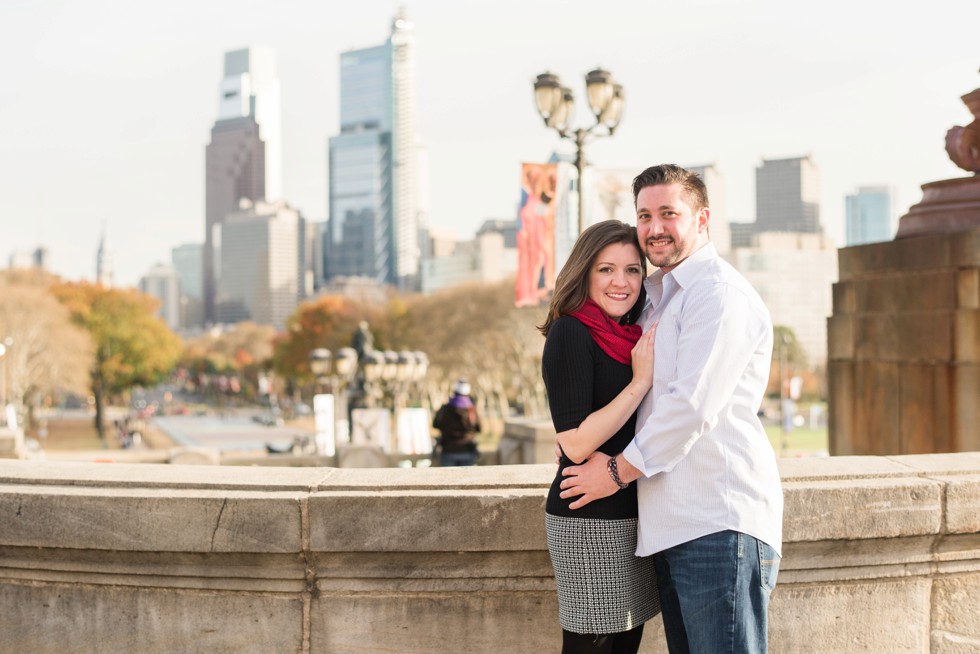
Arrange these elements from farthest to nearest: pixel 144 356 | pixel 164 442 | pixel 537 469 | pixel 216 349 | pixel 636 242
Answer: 1. pixel 216 349
2. pixel 144 356
3. pixel 164 442
4. pixel 537 469
5. pixel 636 242

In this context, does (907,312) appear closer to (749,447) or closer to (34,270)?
(749,447)

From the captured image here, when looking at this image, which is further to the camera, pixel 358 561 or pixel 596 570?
pixel 358 561

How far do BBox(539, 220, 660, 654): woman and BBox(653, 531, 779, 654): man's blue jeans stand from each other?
189 mm

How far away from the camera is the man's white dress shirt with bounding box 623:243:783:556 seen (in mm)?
2826

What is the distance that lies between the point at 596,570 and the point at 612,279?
3.00 ft

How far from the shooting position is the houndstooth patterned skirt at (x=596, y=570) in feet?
9.94

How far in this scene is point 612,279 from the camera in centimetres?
316

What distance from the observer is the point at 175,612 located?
11.8ft

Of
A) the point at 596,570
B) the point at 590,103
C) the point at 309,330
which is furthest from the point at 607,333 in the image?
the point at 309,330

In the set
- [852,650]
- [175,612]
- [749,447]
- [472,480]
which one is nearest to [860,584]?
[852,650]

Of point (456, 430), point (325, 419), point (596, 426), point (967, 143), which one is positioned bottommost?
point (325, 419)

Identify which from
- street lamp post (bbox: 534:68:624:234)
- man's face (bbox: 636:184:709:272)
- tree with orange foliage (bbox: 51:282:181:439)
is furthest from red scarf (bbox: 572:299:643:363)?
tree with orange foliage (bbox: 51:282:181:439)

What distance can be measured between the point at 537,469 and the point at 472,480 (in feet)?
1.18

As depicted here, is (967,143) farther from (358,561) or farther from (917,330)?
(358,561)
